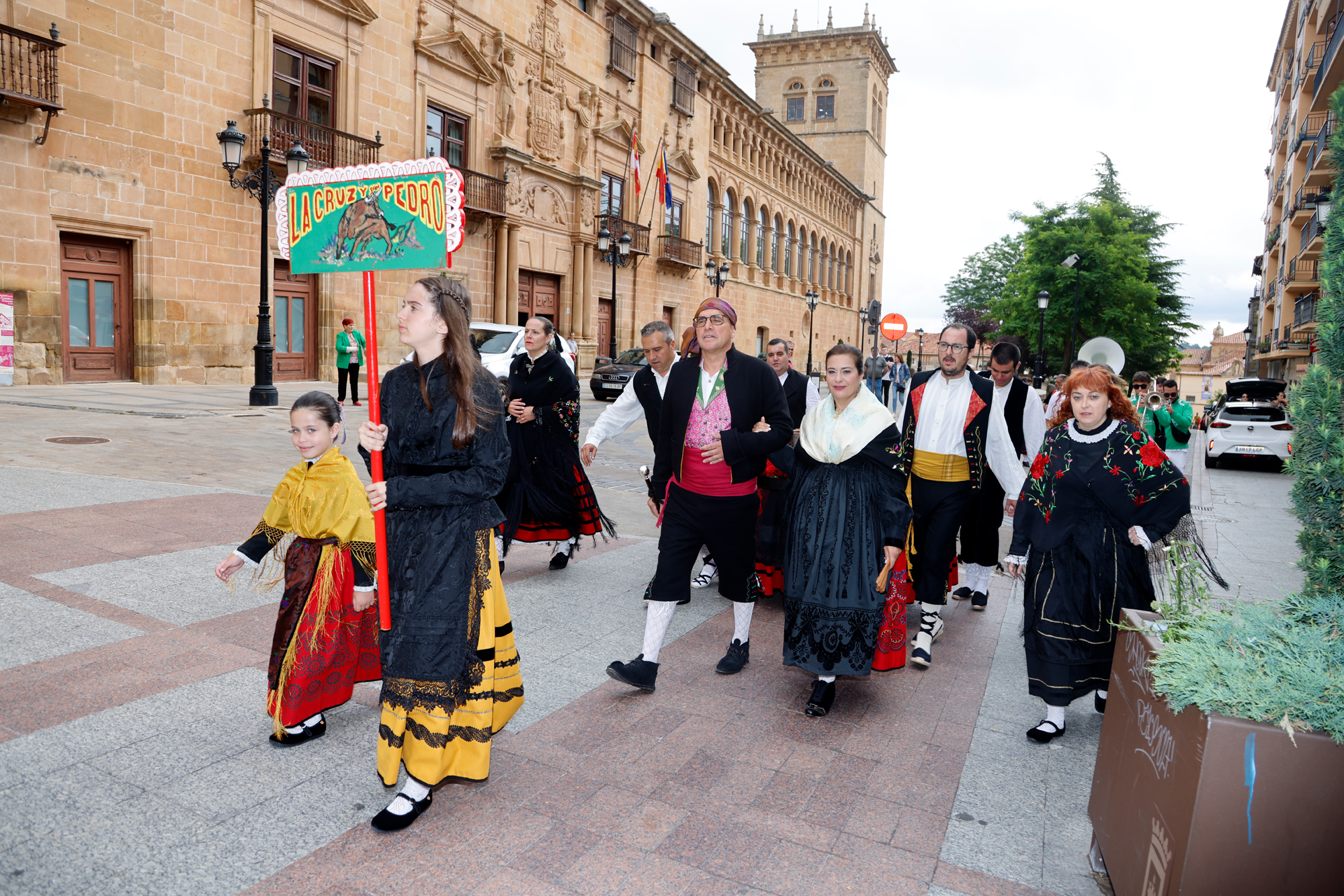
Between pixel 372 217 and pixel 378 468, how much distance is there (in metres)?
0.85

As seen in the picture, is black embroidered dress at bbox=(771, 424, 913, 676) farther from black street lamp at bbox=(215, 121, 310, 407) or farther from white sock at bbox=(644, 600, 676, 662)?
black street lamp at bbox=(215, 121, 310, 407)

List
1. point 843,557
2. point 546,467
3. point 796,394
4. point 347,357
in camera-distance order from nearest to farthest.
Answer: point 843,557 < point 546,467 < point 796,394 < point 347,357

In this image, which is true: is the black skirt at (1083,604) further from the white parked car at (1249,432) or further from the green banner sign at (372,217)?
the white parked car at (1249,432)

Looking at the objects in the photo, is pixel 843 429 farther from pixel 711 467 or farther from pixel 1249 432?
pixel 1249 432

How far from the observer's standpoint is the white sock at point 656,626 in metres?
4.30

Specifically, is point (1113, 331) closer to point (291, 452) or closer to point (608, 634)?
point (291, 452)

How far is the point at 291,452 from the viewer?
1138 cm

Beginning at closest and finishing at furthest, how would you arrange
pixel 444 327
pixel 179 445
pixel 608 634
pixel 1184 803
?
pixel 1184 803 < pixel 444 327 < pixel 608 634 < pixel 179 445

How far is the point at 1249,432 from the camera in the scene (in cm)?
1683

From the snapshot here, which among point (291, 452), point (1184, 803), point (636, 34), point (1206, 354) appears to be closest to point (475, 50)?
point (636, 34)

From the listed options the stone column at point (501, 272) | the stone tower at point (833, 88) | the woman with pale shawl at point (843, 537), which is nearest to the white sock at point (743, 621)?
the woman with pale shawl at point (843, 537)

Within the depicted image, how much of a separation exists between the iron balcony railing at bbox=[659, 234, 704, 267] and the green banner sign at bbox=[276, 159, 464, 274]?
3409 centimetres

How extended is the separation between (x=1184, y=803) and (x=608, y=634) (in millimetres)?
3444

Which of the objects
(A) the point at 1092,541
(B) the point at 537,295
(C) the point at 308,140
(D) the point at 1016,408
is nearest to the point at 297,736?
(A) the point at 1092,541
